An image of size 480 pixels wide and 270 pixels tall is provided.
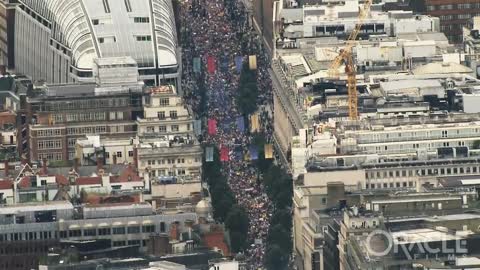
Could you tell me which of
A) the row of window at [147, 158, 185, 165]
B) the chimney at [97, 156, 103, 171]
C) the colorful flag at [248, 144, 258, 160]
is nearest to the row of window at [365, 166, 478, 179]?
the row of window at [147, 158, 185, 165]

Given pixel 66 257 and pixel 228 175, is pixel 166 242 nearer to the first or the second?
pixel 66 257

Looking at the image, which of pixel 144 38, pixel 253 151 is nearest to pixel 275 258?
pixel 253 151

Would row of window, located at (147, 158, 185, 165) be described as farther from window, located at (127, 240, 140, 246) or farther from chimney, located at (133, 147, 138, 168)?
window, located at (127, 240, 140, 246)

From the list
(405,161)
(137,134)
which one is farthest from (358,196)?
(137,134)

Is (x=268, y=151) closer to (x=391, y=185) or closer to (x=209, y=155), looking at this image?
(x=209, y=155)

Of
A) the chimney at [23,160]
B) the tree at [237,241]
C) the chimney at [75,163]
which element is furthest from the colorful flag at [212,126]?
the tree at [237,241]
